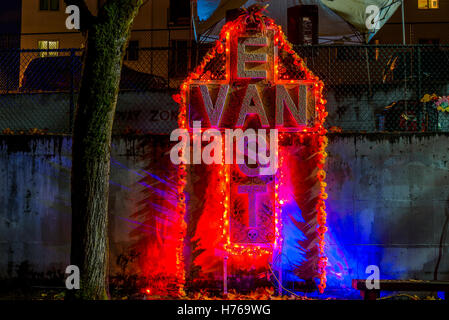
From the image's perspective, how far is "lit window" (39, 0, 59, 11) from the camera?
23453 mm

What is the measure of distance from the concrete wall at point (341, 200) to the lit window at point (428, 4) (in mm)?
18926

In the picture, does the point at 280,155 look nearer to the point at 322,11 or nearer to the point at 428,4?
the point at 322,11

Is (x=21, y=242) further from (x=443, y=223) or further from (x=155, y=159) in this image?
(x=443, y=223)

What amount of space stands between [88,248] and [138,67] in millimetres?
14685

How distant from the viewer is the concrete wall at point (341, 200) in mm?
6734

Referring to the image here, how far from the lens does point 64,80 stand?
12039 mm

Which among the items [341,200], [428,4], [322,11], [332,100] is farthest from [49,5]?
[341,200]

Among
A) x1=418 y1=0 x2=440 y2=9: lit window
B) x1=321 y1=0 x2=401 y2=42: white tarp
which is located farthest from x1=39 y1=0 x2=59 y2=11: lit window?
x1=418 y1=0 x2=440 y2=9: lit window

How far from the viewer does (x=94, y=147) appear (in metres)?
5.18

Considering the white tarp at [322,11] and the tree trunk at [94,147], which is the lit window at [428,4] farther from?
the tree trunk at [94,147]

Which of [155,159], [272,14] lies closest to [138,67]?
[272,14]

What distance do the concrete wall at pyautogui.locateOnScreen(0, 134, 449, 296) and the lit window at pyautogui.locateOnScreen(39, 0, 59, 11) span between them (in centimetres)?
1977

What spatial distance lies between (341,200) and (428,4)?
2046 centimetres
